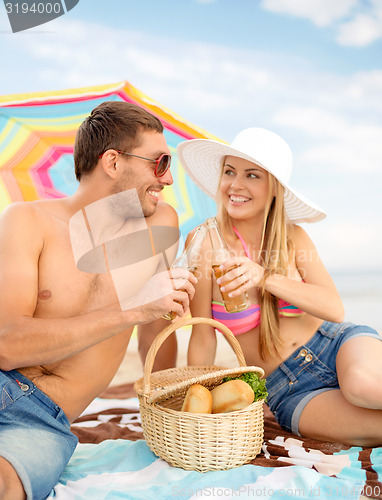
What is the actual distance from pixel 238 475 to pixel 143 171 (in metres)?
1.62

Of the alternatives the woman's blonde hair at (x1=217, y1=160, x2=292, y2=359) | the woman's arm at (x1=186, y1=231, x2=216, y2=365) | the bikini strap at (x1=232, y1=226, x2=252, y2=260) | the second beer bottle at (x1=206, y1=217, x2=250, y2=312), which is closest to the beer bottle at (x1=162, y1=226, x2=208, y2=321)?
the second beer bottle at (x1=206, y1=217, x2=250, y2=312)

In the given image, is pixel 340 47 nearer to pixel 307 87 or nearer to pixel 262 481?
pixel 307 87

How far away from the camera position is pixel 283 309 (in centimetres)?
304

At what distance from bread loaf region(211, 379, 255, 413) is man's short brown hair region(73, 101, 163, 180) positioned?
138 cm

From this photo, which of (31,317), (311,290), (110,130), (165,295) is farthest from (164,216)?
(31,317)

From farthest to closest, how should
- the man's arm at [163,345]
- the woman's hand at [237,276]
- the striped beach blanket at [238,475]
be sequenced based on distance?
the man's arm at [163,345], the woman's hand at [237,276], the striped beach blanket at [238,475]

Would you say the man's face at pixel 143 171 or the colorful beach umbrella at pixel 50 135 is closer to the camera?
the man's face at pixel 143 171

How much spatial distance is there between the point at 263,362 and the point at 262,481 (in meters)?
0.95

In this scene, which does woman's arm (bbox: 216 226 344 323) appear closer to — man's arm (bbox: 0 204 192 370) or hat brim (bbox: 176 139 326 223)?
hat brim (bbox: 176 139 326 223)

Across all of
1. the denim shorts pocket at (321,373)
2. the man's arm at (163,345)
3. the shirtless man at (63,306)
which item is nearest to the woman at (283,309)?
the denim shorts pocket at (321,373)

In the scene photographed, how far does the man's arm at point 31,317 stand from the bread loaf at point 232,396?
47 cm

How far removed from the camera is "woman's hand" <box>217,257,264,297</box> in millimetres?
2488

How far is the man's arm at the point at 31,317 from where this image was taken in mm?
2117

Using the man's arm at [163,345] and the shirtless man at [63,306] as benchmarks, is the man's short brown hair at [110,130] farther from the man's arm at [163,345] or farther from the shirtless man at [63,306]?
the man's arm at [163,345]
